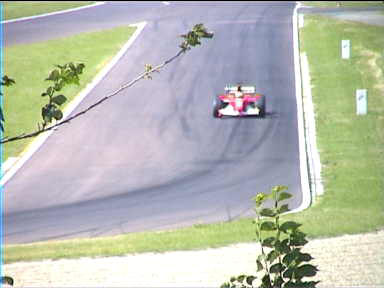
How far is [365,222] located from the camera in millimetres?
11641

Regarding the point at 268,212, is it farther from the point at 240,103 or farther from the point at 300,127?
the point at 240,103

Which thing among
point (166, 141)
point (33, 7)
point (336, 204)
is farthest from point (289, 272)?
point (33, 7)

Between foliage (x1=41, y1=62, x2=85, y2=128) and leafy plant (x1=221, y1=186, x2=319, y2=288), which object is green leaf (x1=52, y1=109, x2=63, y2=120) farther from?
leafy plant (x1=221, y1=186, x2=319, y2=288)

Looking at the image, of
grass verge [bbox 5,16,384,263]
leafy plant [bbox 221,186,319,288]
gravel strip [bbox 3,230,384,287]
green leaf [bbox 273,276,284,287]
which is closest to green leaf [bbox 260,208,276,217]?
leafy plant [bbox 221,186,319,288]

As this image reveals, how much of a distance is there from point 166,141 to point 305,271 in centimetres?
1647

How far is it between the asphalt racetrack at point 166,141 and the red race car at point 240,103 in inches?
6.6

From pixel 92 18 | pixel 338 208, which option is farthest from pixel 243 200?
pixel 92 18

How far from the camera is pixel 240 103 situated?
21031mm

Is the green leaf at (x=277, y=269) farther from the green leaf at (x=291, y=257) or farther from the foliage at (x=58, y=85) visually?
the foliage at (x=58, y=85)

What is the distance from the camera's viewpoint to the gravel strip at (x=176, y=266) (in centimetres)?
1084

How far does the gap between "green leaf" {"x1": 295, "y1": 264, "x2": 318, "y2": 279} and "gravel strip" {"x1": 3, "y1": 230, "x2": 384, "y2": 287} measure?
6609 mm

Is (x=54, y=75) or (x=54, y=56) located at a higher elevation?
(x=54, y=56)

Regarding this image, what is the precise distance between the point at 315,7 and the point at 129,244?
36.4ft

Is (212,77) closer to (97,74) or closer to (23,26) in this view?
(97,74)
